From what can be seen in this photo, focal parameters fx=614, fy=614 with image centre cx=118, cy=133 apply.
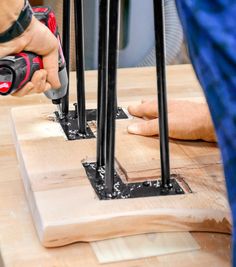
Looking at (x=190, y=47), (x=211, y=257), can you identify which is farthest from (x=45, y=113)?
(x=190, y=47)

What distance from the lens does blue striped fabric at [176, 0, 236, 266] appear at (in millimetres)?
481

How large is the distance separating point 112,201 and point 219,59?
12.7 inches

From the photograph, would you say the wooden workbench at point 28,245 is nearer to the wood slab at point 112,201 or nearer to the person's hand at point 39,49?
the wood slab at point 112,201

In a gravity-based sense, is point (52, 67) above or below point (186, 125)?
above

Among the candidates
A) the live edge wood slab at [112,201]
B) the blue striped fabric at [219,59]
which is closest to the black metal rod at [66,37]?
the live edge wood slab at [112,201]

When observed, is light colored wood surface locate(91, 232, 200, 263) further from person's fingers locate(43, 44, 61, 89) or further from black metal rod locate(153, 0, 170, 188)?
person's fingers locate(43, 44, 61, 89)

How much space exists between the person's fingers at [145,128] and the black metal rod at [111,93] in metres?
0.17

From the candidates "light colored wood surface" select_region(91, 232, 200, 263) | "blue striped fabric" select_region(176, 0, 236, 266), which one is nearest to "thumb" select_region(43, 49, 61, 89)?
"light colored wood surface" select_region(91, 232, 200, 263)

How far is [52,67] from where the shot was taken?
2.69 ft

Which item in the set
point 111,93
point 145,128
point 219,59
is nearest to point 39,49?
point 111,93

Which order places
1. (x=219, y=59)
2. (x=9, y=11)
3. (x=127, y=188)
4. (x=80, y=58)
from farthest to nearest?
(x=80, y=58), (x=127, y=188), (x=9, y=11), (x=219, y=59)

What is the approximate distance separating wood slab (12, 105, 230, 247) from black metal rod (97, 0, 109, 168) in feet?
0.14

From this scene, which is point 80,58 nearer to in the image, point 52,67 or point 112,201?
point 52,67

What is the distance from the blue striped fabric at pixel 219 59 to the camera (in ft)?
1.58
